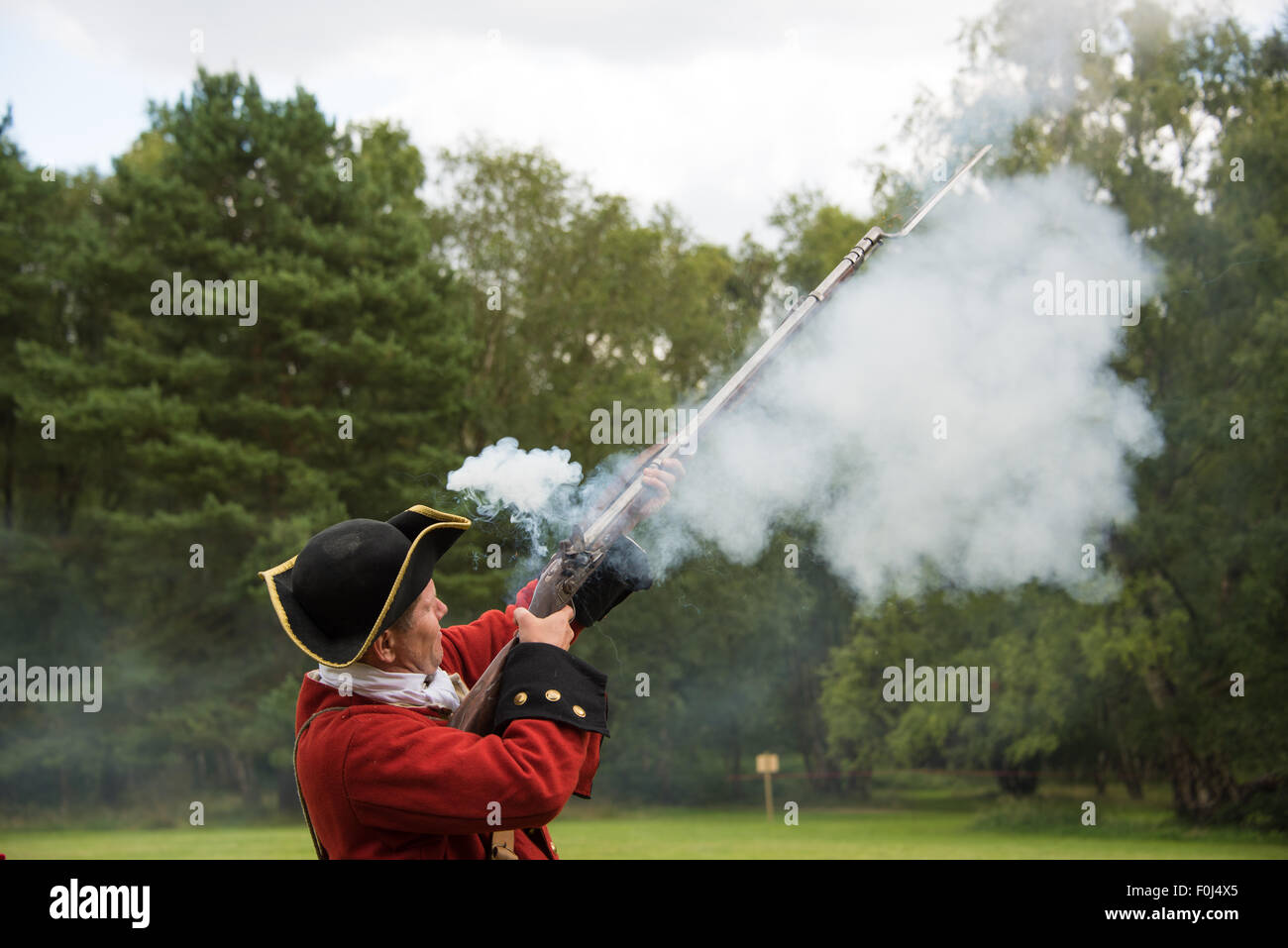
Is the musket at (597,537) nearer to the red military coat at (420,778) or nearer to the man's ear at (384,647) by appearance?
the red military coat at (420,778)

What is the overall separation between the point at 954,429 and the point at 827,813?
24176mm

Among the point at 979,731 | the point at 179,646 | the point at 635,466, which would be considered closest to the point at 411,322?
the point at 179,646

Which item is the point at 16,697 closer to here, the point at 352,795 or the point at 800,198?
the point at 800,198

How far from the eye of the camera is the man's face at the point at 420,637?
3537mm

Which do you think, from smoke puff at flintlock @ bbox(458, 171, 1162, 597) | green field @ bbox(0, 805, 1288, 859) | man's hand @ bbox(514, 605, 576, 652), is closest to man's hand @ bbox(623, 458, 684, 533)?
man's hand @ bbox(514, 605, 576, 652)

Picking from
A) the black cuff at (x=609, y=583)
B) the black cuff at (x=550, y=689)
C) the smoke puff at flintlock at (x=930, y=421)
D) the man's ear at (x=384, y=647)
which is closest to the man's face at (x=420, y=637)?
the man's ear at (x=384, y=647)

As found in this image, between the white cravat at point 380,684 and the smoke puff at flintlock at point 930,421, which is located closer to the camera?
the white cravat at point 380,684

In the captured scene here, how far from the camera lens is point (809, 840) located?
26141mm

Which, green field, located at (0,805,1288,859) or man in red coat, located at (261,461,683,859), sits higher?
man in red coat, located at (261,461,683,859)

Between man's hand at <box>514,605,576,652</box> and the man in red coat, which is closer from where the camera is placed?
the man in red coat

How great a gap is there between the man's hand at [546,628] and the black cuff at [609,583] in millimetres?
299

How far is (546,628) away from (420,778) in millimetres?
598

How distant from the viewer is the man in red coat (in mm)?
3219

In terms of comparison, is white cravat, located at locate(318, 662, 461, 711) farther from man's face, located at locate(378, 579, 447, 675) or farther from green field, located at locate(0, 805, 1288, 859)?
green field, located at locate(0, 805, 1288, 859)
